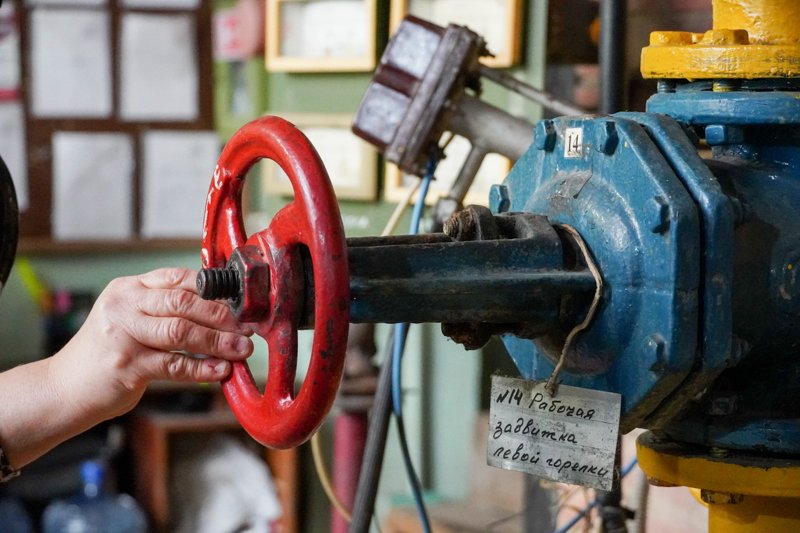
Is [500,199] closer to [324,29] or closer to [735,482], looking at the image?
[735,482]

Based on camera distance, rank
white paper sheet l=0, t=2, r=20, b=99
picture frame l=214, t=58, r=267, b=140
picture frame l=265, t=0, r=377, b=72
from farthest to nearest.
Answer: white paper sheet l=0, t=2, r=20, b=99 → picture frame l=214, t=58, r=267, b=140 → picture frame l=265, t=0, r=377, b=72

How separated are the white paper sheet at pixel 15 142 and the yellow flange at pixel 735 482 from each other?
103 inches

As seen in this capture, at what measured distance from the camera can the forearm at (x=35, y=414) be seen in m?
1.02

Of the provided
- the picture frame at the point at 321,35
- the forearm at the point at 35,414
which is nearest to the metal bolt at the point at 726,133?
the forearm at the point at 35,414

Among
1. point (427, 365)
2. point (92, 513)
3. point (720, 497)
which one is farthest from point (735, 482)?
point (92, 513)

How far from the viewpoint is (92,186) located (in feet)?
10.3

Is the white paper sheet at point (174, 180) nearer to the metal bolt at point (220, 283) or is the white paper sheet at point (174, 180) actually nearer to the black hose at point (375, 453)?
the black hose at point (375, 453)

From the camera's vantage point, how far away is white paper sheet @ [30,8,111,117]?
3.10 metres

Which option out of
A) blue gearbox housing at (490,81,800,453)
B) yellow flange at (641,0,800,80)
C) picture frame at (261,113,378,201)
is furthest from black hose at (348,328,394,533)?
picture frame at (261,113,378,201)

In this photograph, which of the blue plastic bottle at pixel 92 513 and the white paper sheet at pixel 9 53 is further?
the white paper sheet at pixel 9 53

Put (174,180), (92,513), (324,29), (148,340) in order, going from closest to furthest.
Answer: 1. (148,340)
2. (324,29)
3. (92,513)
4. (174,180)

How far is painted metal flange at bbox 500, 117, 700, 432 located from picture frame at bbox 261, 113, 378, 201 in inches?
57.4

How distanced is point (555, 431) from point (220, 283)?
259 mm

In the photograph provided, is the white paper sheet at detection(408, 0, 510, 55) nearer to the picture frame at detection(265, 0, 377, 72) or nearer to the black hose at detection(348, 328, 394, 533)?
the picture frame at detection(265, 0, 377, 72)
